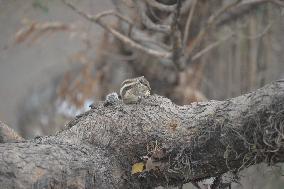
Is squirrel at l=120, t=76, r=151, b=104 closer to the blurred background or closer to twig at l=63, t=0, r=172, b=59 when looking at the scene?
twig at l=63, t=0, r=172, b=59

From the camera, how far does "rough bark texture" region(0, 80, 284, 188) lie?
59.3 inches

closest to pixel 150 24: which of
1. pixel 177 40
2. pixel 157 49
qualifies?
pixel 177 40

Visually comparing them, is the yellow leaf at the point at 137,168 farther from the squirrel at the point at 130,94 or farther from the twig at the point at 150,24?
the twig at the point at 150,24

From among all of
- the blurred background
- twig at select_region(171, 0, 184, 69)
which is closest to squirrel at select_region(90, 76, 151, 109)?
twig at select_region(171, 0, 184, 69)

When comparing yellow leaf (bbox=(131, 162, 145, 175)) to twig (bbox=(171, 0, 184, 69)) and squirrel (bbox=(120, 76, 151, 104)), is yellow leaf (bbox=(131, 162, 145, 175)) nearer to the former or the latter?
squirrel (bbox=(120, 76, 151, 104))

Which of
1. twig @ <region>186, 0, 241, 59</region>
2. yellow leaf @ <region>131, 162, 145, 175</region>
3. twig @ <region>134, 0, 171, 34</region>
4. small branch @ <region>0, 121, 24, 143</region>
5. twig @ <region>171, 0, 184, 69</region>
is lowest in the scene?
yellow leaf @ <region>131, 162, 145, 175</region>

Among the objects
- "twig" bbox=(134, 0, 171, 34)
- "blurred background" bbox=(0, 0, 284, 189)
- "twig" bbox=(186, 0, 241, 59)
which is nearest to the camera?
"twig" bbox=(134, 0, 171, 34)

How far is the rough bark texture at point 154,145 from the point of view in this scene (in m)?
1.51

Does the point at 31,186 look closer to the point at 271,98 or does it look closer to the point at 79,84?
the point at 271,98

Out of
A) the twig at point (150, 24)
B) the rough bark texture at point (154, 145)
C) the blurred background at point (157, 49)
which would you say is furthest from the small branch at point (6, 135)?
the blurred background at point (157, 49)

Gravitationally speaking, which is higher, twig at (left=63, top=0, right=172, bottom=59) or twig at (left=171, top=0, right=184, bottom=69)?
twig at (left=63, top=0, right=172, bottom=59)

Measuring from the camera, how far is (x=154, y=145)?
1687 millimetres

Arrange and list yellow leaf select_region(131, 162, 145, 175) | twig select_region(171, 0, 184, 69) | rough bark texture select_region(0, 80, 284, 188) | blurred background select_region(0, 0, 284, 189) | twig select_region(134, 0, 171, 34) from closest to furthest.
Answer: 1. rough bark texture select_region(0, 80, 284, 188)
2. yellow leaf select_region(131, 162, 145, 175)
3. twig select_region(171, 0, 184, 69)
4. twig select_region(134, 0, 171, 34)
5. blurred background select_region(0, 0, 284, 189)

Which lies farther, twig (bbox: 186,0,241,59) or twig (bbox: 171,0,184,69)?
twig (bbox: 186,0,241,59)
